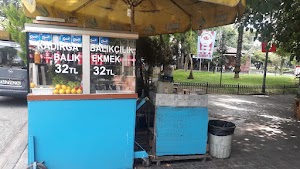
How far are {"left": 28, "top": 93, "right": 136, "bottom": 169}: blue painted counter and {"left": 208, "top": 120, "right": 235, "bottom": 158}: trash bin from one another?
4.88 ft

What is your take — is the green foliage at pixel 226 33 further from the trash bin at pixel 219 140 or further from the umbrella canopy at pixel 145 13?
the trash bin at pixel 219 140

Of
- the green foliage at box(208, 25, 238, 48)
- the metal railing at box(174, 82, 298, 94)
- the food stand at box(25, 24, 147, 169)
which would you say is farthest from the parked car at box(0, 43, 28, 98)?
the green foliage at box(208, 25, 238, 48)

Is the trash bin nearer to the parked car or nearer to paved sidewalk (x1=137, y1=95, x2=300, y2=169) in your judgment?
paved sidewalk (x1=137, y1=95, x2=300, y2=169)

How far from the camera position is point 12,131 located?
5613 millimetres

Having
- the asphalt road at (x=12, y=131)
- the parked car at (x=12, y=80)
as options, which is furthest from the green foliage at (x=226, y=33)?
the asphalt road at (x=12, y=131)

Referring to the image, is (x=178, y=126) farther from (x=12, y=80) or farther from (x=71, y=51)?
(x=12, y=80)

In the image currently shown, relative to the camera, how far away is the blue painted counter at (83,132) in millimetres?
3326

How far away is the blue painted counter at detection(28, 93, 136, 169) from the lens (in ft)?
10.9

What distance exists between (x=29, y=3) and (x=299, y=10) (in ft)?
20.6

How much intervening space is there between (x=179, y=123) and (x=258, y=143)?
2363 mm

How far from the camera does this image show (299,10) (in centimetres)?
622

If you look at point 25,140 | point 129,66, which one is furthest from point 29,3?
point 25,140

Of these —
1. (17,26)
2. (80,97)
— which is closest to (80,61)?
(80,97)

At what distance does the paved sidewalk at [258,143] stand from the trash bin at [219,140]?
0.13 metres
